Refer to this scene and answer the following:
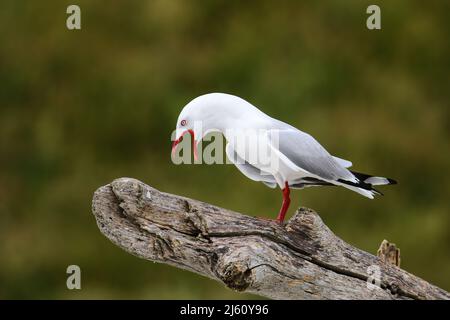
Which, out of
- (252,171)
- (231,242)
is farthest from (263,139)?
(231,242)

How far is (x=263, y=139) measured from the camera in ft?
11.6

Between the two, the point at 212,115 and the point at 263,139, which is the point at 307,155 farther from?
the point at 212,115

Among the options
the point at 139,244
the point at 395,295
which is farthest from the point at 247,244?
the point at 395,295

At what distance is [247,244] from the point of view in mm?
3400

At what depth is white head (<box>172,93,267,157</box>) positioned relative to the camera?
358 centimetres

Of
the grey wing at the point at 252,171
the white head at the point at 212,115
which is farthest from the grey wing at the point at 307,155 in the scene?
the grey wing at the point at 252,171

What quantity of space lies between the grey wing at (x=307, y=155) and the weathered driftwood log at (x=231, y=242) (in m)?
0.21

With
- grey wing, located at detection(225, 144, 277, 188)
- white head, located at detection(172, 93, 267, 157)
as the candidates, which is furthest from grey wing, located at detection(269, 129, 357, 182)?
grey wing, located at detection(225, 144, 277, 188)

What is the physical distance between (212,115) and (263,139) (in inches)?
9.8

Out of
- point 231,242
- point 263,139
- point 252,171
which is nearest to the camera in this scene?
point 231,242

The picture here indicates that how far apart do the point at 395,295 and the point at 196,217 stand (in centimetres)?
98

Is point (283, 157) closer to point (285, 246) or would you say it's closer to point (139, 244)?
point (285, 246)

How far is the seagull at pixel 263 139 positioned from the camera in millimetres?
3561

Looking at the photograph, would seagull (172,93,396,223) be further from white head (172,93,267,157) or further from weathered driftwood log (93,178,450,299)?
weathered driftwood log (93,178,450,299)
